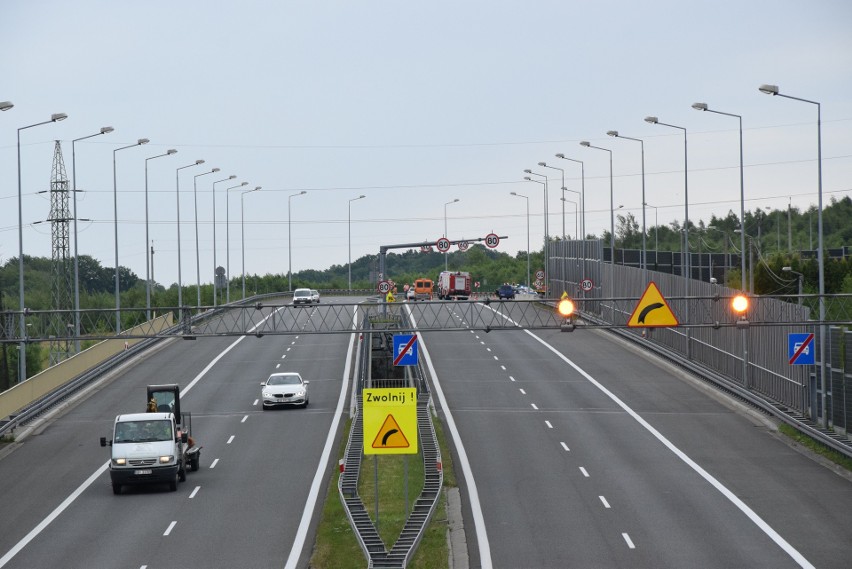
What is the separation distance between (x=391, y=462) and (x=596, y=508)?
9694mm

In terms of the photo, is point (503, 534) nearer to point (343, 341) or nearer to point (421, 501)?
point (421, 501)

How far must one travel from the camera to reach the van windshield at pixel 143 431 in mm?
34781

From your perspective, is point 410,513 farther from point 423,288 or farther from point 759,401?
point 423,288

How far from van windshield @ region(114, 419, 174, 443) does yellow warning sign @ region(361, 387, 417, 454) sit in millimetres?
9936

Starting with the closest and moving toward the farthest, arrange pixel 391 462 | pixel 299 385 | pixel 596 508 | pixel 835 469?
pixel 596 508 < pixel 835 469 < pixel 391 462 < pixel 299 385

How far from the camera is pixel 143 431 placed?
1379 inches

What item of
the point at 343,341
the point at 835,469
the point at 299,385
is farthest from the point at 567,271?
the point at 835,469

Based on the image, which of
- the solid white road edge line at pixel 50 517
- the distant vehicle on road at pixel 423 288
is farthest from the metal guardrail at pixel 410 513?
the distant vehicle on road at pixel 423 288

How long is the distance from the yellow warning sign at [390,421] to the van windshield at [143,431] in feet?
32.6

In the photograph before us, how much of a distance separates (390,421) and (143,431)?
35.4 ft

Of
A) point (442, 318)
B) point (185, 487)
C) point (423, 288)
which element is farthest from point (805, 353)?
point (423, 288)

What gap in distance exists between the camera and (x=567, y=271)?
96438 millimetres

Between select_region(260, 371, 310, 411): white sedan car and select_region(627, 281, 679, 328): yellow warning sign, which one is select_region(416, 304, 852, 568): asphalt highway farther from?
select_region(260, 371, 310, 411): white sedan car

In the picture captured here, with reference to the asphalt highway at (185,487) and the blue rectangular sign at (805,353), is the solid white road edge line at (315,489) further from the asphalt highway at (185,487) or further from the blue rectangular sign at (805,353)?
the blue rectangular sign at (805,353)
